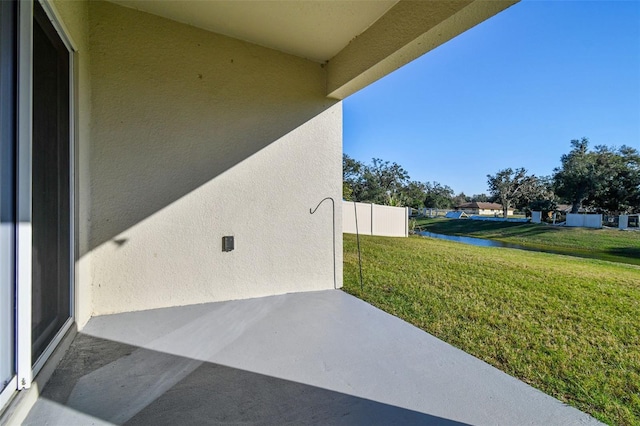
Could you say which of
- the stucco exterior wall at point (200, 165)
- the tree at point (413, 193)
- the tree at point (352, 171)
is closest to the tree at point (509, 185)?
the tree at point (413, 193)

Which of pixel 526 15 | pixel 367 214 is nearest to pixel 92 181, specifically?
pixel 526 15

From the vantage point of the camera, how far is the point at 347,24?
2520 mm

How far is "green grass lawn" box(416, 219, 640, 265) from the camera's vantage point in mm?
10455

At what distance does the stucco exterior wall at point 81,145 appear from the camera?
6.68 ft

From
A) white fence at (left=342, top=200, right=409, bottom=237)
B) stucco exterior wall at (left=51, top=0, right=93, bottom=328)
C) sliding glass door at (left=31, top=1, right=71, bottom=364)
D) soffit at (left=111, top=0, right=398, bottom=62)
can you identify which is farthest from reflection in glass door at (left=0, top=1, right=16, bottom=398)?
white fence at (left=342, top=200, right=409, bottom=237)

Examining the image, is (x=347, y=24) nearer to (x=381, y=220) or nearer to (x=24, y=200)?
(x=24, y=200)

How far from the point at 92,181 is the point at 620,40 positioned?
907cm

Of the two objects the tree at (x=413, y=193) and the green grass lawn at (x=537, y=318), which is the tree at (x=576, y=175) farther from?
the green grass lawn at (x=537, y=318)

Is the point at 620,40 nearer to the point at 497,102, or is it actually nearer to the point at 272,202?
the point at 272,202

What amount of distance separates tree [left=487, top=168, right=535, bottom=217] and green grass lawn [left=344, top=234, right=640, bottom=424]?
30.1 meters

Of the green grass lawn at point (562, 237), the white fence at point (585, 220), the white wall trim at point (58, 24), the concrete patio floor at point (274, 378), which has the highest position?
the white wall trim at point (58, 24)

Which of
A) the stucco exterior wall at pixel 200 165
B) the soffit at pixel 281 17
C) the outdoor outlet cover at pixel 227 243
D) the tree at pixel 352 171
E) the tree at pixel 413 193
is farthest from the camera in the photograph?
the tree at pixel 413 193

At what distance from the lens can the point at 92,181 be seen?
7.74 ft

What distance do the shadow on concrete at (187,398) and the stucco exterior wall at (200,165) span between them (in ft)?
3.34
